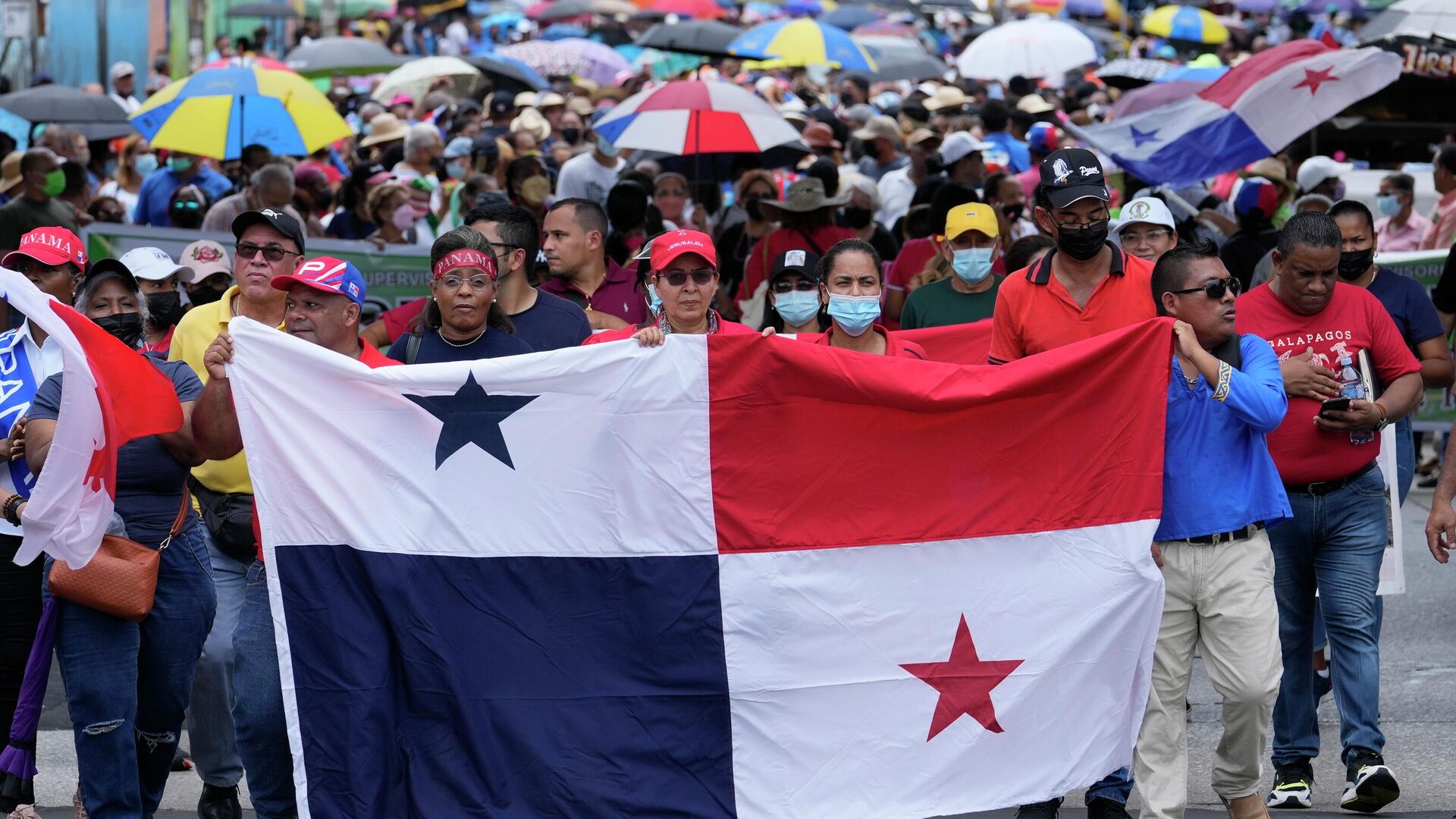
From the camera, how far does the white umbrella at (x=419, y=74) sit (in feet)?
75.5

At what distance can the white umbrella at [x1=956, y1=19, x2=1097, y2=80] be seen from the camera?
79.0ft

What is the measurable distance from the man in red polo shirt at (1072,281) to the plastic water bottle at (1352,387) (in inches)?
27.4

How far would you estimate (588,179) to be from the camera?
44.0 ft

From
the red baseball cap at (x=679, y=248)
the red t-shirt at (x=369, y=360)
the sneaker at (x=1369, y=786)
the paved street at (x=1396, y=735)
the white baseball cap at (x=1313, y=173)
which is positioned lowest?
the paved street at (x=1396, y=735)

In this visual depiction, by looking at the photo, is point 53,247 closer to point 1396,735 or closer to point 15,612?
point 15,612

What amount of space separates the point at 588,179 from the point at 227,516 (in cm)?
724

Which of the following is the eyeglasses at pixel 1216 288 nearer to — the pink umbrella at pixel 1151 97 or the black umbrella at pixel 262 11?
the pink umbrella at pixel 1151 97

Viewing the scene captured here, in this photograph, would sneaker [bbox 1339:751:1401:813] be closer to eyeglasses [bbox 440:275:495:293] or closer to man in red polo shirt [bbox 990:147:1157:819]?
man in red polo shirt [bbox 990:147:1157:819]

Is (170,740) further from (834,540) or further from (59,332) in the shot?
(834,540)

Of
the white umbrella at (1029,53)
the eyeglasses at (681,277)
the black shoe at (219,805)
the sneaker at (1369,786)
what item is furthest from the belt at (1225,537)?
the white umbrella at (1029,53)

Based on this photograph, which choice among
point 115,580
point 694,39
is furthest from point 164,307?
point 694,39

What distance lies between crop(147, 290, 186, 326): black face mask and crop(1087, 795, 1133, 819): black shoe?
370cm

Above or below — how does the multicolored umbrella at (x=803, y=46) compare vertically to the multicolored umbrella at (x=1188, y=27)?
below

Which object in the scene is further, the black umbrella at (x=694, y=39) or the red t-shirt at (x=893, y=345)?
the black umbrella at (x=694, y=39)
